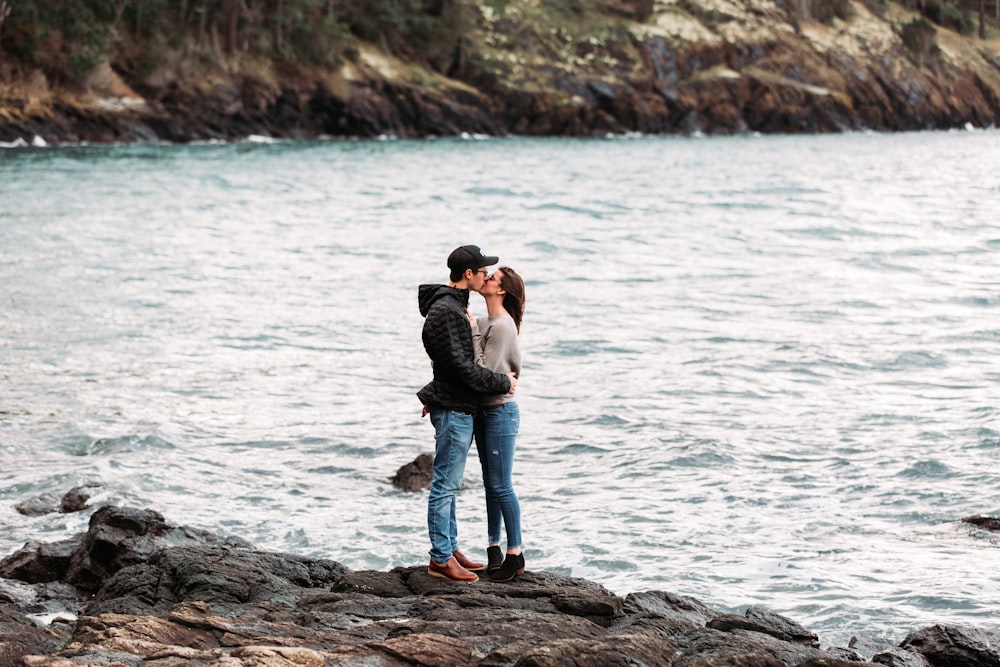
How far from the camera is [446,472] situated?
791 cm

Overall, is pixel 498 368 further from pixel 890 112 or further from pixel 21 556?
pixel 890 112

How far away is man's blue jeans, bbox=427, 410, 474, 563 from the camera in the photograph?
7789 millimetres

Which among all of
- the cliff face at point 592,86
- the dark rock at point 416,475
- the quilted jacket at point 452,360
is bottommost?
the dark rock at point 416,475

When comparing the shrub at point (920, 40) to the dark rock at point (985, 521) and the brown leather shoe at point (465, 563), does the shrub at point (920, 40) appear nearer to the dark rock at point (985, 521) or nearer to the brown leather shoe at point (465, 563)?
the dark rock at point (985, 521)

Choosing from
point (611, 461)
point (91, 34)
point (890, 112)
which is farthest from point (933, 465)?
point (890, 112)

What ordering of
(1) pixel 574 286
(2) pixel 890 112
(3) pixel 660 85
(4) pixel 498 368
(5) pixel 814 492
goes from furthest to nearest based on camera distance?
(2) pixel 890 112, (3) pixel 660 85, (1) pixel 574 286, (5) pixel 814 492, (4) pixel 498 368

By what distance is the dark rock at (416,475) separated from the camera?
11625 mm

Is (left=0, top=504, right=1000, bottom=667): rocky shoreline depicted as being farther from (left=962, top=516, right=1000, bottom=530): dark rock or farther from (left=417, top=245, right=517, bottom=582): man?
(left=962, top=516, right=1000, bottom=530): dark rock

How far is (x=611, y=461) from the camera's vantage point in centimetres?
1268

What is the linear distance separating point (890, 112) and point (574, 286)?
95.2 metres

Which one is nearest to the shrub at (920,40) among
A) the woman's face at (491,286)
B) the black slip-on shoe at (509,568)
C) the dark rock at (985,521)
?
the dark rock at (985,521)

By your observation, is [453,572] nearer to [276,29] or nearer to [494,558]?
[494,558]

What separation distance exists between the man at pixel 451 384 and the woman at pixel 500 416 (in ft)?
0.31

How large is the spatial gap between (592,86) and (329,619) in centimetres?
8990
